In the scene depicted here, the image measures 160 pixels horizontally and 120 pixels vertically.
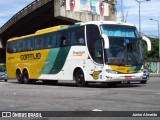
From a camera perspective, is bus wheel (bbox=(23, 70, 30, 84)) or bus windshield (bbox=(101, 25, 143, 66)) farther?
bus wheel (bbox=(23, 70, 30, 84))

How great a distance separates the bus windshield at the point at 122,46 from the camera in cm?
2163

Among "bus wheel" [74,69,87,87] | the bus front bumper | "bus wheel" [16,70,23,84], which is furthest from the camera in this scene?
"bus wheel" [16,70,23,84]

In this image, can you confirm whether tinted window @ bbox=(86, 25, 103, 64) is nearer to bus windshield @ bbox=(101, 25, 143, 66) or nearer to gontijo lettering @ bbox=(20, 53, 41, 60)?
bus windshield @ bbox=(101, 25, 143, 66)

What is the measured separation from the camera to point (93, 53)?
73.1 feet

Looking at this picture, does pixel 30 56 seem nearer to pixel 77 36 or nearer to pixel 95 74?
pixel 77 36

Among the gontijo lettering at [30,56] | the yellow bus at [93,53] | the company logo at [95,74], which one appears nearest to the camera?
the yellow bus at [93,53]

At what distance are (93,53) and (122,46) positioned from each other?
60.9 inches

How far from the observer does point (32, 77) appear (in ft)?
97.5

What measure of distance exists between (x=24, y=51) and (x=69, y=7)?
2150 centimetres

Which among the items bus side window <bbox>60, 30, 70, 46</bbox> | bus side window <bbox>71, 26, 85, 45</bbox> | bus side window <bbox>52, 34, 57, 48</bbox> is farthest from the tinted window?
bus side window <bbox>52, 34, 57, 48</bbox>

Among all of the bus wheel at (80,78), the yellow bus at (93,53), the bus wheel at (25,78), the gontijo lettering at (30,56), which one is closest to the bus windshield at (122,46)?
the yellow bus at (93,53)

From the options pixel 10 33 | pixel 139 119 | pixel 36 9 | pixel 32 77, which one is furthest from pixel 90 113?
pixel 10 33

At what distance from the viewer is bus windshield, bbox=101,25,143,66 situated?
21.6 meters

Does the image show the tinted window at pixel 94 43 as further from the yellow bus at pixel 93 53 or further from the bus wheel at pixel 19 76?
the bus wheel at pixel 19 76
